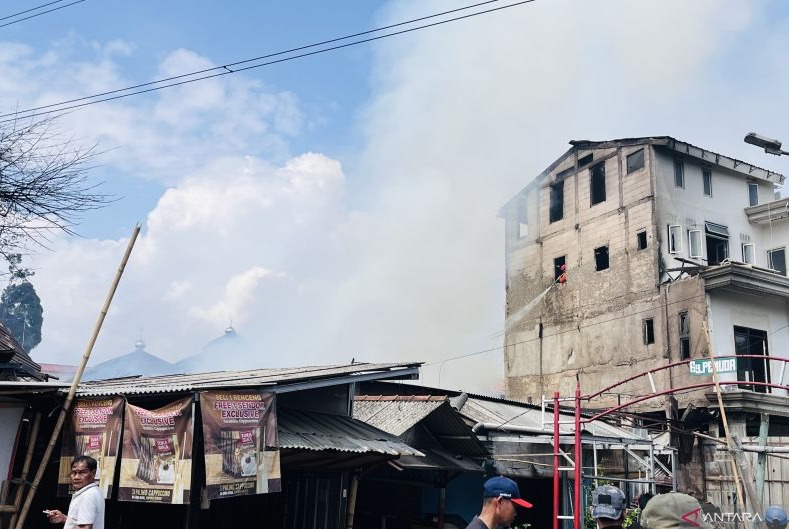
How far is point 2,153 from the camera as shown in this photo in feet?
40.4

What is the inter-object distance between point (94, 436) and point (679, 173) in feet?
89.7

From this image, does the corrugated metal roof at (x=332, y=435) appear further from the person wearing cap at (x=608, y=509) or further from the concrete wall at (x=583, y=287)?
the concrete wall at (x=583, y=287)

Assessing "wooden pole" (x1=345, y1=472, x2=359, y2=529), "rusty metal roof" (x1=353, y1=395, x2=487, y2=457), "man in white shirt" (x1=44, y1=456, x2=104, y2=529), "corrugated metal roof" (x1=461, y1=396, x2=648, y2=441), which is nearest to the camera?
"man in white shirt" (x1=44, y1=456, x2=104, y2=529)

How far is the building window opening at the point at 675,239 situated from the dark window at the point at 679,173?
2195 mm

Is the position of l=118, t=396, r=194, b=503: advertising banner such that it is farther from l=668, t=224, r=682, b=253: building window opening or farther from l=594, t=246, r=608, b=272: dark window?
l=594, t=246, r=608, b=272: dark window

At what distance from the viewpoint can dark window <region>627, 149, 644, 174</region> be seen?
31.4 meters

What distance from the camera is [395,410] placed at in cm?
1567

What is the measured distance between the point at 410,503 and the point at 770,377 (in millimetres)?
17378

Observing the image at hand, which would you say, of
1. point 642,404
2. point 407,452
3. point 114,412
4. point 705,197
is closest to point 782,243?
point 705,197

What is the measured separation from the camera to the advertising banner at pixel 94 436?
10.6m

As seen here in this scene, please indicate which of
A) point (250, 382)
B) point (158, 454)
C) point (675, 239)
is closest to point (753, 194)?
point (675, 239)

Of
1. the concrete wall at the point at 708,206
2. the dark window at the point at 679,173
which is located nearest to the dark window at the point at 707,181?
the concrete wall at the point at 708,206

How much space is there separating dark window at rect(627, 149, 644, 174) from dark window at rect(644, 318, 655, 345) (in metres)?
6.54

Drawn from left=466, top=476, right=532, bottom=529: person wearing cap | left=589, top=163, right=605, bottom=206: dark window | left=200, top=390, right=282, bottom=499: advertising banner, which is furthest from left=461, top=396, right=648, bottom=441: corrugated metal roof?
left=589, top=163, right=605, bottom=206: dark window
